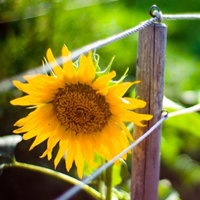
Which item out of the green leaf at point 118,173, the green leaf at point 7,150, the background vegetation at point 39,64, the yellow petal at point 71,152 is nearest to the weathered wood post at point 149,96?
the green leaf at point 118,173

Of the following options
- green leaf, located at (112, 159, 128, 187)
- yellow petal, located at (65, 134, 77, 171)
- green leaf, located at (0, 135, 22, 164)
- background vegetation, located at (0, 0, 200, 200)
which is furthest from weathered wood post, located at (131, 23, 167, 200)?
background vegetation, located at (0, 0, 200, 200)

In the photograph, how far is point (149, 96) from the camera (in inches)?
32.1

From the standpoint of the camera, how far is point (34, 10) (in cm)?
187

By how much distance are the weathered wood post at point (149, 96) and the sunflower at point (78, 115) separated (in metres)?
0.10

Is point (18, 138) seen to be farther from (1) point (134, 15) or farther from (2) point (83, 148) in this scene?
(1) point (134, 15)

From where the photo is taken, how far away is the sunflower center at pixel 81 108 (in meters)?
0.74

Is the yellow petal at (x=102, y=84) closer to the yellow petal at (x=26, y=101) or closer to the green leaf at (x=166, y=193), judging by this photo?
the yellow petal at (x=26, y=101)

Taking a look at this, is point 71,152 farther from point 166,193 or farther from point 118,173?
point 166,193

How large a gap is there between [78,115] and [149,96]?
7.2 inches

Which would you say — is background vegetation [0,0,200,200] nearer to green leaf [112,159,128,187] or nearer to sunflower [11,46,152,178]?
green leaf [112,159,128,187]

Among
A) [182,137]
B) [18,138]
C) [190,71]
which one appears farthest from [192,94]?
[18,138]

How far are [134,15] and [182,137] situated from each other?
121cm

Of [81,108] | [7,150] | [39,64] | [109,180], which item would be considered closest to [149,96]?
[81,108]

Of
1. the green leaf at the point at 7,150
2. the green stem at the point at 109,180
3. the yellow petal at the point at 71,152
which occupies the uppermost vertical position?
the yellow petal at the point at 71,152
